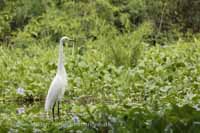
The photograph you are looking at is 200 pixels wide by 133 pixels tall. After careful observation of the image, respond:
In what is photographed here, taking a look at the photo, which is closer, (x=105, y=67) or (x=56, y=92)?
(x=56, y=92)

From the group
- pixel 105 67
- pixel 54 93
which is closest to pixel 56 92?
pixel 54 93

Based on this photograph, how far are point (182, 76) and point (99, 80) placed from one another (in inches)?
42.0

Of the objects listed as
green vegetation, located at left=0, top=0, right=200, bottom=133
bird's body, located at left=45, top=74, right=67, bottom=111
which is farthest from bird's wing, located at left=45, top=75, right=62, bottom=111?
green vegetation, located at left=0, top=0, right=200, bottom=133

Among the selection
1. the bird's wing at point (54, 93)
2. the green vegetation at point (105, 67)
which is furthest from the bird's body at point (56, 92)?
the green vegetation at point (105, 67)

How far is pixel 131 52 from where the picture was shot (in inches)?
328

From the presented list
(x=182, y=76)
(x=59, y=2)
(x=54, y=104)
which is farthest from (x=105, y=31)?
(x=59, y=2)

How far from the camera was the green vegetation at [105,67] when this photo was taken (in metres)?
3.18

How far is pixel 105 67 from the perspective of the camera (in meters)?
8.01

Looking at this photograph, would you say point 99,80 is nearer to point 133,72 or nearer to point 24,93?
point 133,72

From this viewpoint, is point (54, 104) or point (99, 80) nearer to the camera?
point (54, 104)

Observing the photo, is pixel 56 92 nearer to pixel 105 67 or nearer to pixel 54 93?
pixel 54 93

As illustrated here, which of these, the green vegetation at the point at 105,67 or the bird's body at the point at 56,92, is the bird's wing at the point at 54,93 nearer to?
the bird's body at the point at 56,92

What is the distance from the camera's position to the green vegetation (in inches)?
125

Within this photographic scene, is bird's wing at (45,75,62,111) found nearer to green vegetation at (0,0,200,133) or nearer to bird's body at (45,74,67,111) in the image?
bird's body at (45,74,67,111)
